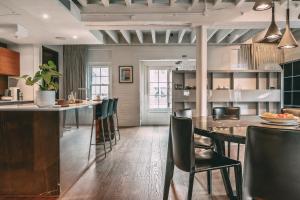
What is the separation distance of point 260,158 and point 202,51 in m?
4.66

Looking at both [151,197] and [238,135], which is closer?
[238,135]

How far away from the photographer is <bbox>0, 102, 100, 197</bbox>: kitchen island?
2.93 meters

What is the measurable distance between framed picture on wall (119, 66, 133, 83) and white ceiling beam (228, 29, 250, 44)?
338 centimetres

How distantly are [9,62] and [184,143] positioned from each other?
618cm

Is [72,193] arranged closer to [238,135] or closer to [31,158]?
[31,158]

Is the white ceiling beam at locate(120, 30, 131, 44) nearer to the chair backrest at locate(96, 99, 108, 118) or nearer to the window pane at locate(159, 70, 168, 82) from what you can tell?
the window pane at locate(159, 70, 168, 82)

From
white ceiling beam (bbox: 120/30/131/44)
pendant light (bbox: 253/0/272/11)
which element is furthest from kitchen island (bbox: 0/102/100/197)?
white ceiling beam (bbox: 120/30/131/44)

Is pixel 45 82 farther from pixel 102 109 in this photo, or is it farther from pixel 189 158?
pixel 189 158

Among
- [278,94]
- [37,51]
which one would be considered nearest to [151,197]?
[278,94]

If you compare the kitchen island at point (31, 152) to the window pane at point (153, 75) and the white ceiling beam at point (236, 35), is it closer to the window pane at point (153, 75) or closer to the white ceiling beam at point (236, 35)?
the white ceiling beam at point (236, 35)

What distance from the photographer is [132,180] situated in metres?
3.52

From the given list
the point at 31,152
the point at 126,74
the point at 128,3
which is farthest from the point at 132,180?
the point at 126,74

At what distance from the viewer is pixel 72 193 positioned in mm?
3088

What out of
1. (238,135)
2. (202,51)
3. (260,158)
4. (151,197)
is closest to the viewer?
(260,158)
